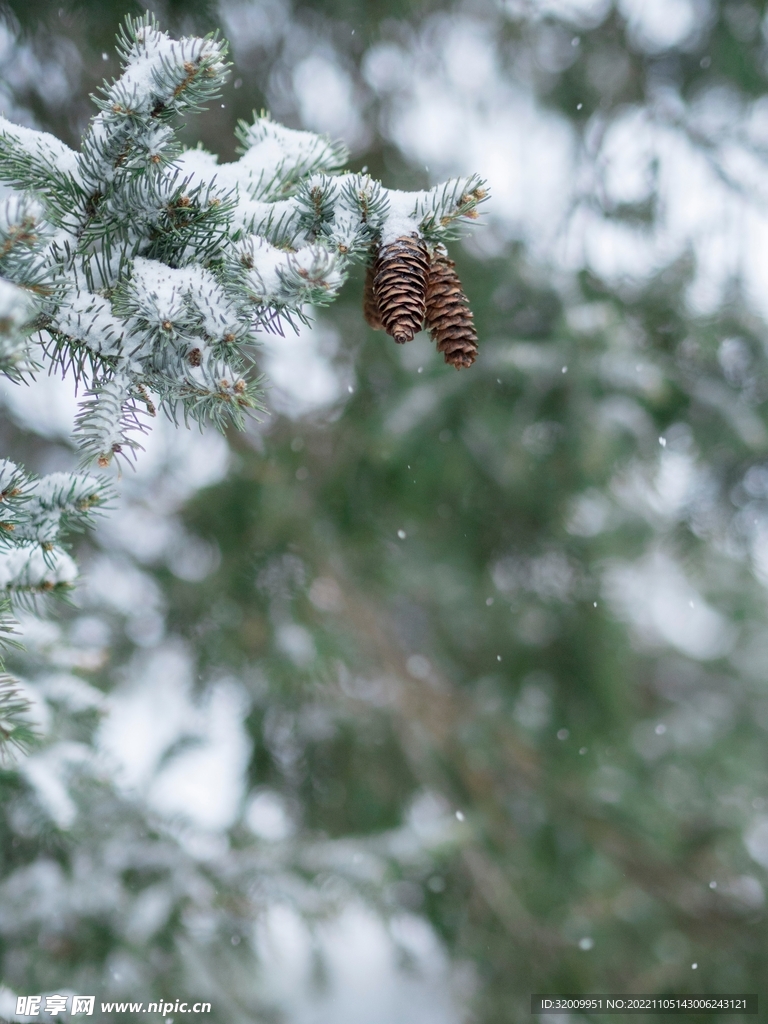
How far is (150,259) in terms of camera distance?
3.20 ft

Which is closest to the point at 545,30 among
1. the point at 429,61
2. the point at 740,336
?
the point at 429,61

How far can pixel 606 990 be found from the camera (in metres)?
3.64

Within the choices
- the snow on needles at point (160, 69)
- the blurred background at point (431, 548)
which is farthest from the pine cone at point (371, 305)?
the blurred background at point (431, 548)

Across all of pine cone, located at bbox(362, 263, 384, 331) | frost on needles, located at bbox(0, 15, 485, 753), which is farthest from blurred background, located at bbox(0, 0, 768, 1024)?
pine cone, located at bbox(362, 263, 384, 331)

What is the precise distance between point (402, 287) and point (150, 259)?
0.34m

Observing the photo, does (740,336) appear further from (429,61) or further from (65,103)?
(65,103)

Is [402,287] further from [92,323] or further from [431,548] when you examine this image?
[431,548]

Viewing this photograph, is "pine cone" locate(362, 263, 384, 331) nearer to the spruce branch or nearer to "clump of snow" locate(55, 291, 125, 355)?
the spruce branch

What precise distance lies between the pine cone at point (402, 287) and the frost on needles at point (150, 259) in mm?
26

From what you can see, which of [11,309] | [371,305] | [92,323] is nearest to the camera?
[11,309]

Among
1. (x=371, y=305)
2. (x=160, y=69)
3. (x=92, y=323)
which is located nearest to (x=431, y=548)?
(x=371, y=305)

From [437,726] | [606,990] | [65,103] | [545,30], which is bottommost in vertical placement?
[606,990]

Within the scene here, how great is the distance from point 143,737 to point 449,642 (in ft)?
5.37

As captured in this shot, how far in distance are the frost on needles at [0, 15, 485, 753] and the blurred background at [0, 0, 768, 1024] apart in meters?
1.07
